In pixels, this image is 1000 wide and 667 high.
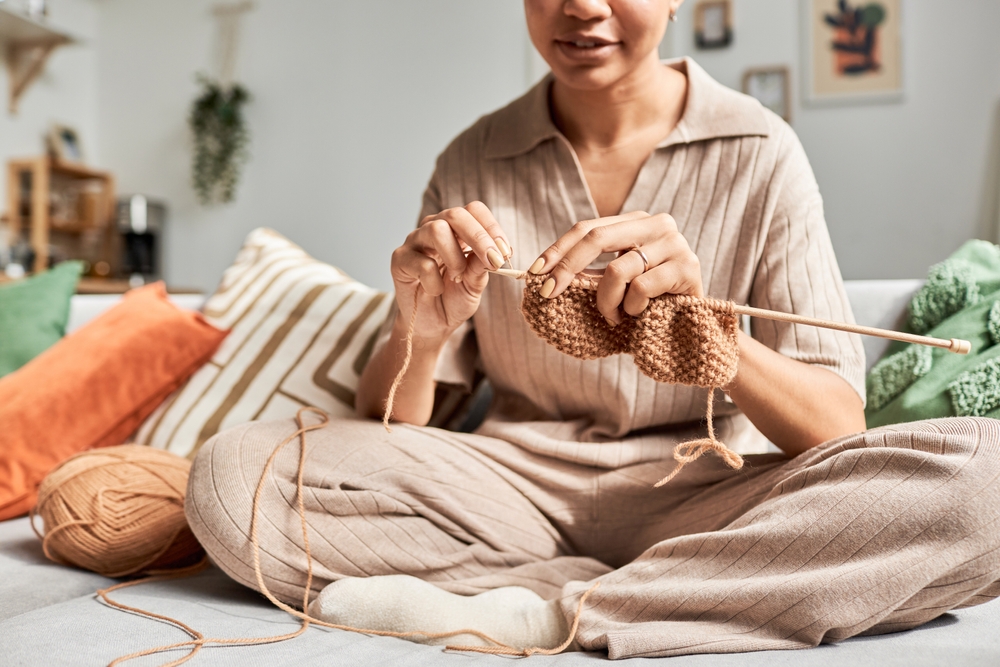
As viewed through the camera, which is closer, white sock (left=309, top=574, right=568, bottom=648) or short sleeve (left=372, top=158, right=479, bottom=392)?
white sock (left=309, top=574, right=568, bottom=648)

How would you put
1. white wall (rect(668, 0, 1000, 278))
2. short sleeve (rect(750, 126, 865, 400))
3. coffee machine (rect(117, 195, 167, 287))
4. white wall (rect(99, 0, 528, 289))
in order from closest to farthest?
short sleeve (rect(750, 126, 865, 400)) → white wall (rect(668, 0, 1000, 278)) → white wall (rect(99, 0, 528, 289)) → coffee machine (rect(117, 195, 167, 287))

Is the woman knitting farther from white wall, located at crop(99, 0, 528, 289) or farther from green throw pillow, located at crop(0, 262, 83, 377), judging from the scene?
white wall, located at crop(99, 0, 528, 289)

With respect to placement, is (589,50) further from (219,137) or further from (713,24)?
(219,137)

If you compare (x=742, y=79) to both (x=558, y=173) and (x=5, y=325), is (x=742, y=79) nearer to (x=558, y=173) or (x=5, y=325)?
(x=558, y=173)

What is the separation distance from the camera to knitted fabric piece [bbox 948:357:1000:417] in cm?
Result: 91

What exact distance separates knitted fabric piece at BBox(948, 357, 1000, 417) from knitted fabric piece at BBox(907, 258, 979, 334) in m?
0.16

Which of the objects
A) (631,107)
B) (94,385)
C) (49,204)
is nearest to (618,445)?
(631,107)

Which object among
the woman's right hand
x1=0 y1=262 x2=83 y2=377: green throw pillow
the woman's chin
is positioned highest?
the woman's chin

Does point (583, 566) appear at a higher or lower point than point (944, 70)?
lower

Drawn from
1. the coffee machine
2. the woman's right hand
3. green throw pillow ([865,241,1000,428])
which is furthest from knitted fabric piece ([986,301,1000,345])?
the coffee machine

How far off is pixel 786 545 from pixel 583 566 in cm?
30

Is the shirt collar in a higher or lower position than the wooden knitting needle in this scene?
higher

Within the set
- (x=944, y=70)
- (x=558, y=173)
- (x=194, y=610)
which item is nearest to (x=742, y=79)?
(x=944, y=70)

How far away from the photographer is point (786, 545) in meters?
0.69
